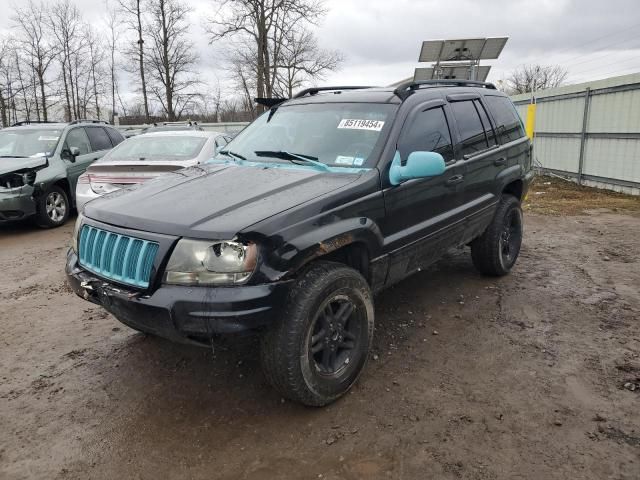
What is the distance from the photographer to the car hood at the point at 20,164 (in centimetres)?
747

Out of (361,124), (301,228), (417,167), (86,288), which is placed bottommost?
(86,288)

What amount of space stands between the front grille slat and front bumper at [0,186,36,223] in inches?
213

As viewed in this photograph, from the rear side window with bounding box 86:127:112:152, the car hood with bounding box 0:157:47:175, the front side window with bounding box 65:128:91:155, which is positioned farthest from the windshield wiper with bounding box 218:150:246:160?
the rear side window with bounding box 86:127:112:152

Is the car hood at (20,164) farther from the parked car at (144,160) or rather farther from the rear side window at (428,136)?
the rear side window at (428,136)

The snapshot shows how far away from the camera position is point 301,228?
2.59m

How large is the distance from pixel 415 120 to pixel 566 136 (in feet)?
31.5

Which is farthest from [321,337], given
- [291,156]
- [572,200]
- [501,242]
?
[572,200]

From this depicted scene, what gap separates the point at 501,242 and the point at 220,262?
3.39 metres

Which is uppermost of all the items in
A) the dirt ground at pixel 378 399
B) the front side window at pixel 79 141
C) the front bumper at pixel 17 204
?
the front side window at pixel 79 141

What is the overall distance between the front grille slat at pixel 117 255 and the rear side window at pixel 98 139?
7.08 meters

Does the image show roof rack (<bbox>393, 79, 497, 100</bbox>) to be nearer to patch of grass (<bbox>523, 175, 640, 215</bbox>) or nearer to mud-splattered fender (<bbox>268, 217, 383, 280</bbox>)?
mud-splattered fender (<bbox>268, 217, 383, 280</bbox>)

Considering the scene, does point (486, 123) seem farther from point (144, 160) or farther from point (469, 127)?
Result: point (144, 160)

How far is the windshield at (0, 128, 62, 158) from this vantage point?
8250mm

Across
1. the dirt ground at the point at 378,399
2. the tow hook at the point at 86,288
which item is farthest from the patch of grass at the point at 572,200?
the tow hook at the point at 86,288
